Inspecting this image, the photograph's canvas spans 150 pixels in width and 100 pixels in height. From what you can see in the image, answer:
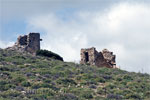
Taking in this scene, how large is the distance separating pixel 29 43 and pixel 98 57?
891 centimetres

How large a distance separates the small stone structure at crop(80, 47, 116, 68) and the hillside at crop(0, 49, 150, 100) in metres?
11.2

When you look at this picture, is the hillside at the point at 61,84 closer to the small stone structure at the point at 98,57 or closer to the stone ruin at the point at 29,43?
the small stone structure at the point at 98,57

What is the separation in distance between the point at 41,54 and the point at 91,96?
2443cm

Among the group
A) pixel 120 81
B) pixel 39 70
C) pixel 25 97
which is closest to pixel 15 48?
pixel 39 70

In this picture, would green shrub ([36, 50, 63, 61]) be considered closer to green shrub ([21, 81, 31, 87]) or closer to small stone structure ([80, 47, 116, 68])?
small stone structure ([80, 47, 116, 68])

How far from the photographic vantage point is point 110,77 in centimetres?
3556

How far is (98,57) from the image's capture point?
168 ft

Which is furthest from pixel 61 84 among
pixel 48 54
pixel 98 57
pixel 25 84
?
pixel 48 54

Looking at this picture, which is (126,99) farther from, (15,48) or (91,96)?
(15,48)

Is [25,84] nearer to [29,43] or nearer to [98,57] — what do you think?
[98,57]

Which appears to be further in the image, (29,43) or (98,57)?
(29,43)

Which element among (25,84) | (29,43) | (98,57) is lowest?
(25,84)

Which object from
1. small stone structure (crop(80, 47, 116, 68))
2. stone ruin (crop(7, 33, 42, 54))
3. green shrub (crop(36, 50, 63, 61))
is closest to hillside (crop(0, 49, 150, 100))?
small stone structure (crop(80, 47, 116, 68))

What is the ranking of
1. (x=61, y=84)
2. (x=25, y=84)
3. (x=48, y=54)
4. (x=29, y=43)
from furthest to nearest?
(x=29, y=43) → (x=48, y=54) → (x=61, y=84) → (x=25, y=84)
